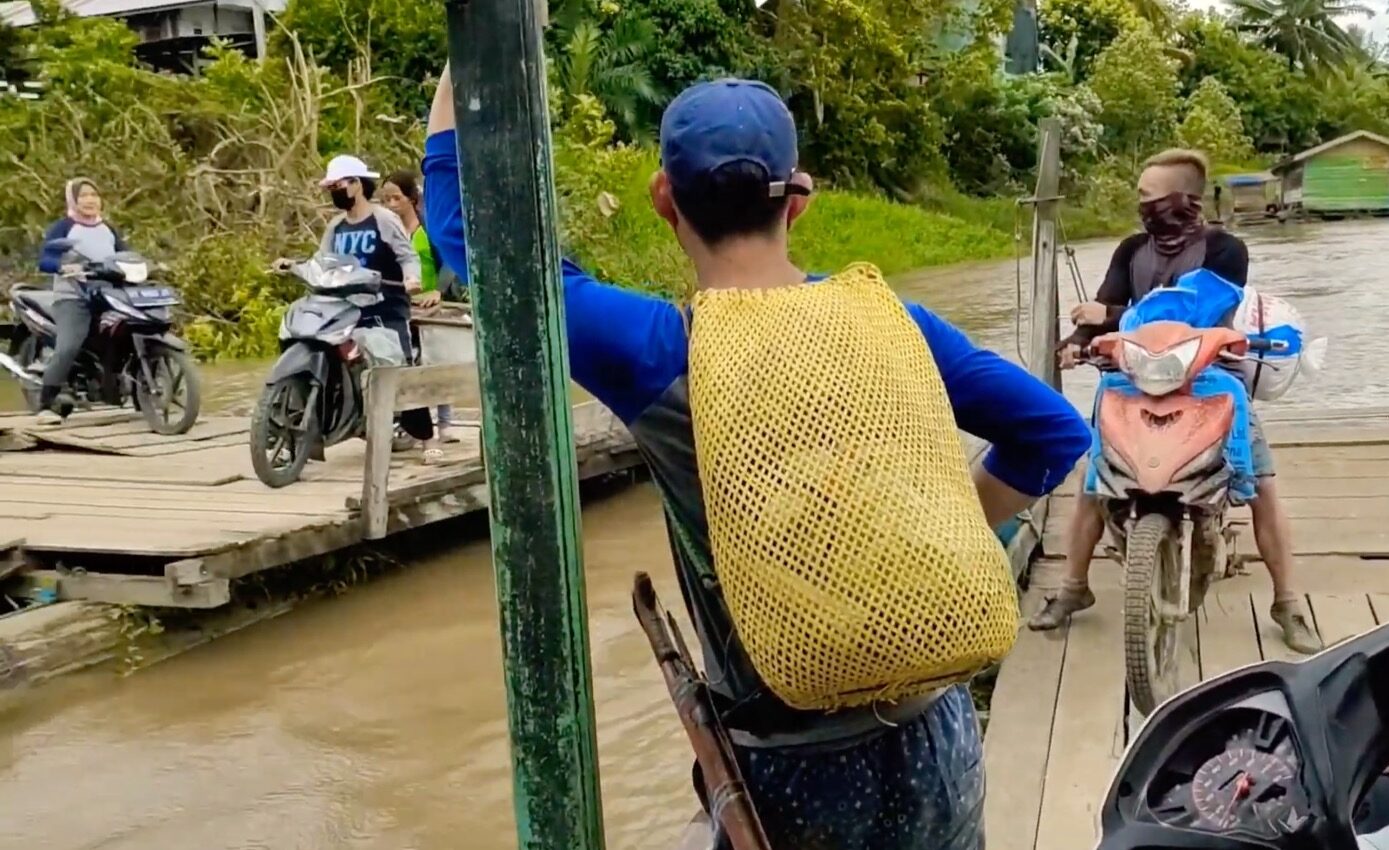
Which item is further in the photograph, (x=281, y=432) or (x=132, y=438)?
(x=132, y=438)

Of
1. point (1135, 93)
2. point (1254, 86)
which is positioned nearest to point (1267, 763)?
point (1135, 93)

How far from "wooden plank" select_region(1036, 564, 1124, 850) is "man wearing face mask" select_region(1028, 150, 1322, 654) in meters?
0.12

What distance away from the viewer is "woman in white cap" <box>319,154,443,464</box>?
638 cm

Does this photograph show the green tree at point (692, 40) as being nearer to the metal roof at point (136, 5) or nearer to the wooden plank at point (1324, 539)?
the metal roof at point (136, 5)

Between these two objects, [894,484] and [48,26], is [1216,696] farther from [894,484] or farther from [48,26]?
[48,26]

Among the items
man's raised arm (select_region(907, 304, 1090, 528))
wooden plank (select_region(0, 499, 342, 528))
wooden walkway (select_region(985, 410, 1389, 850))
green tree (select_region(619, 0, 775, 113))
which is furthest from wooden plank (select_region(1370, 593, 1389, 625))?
green tree (select_region(619, 0, 775, 113))

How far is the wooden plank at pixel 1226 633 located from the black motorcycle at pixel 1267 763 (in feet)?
9.64

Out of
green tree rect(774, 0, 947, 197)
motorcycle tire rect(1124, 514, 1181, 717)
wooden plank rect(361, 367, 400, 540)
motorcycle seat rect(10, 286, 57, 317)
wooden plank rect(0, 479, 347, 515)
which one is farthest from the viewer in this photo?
green tree rect(774, 0, 947, 197)

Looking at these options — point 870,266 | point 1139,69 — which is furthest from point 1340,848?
point 1139,69

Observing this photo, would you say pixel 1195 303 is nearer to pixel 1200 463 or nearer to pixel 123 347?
pixel 1200 463

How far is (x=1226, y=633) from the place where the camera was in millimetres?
4309

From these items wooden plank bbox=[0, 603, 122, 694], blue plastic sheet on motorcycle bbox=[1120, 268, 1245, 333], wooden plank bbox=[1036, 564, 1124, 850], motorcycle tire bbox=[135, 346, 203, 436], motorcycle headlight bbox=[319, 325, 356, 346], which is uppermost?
blue plastic sheet on motorcycle bbox=[1120, 268, 1245, 333]

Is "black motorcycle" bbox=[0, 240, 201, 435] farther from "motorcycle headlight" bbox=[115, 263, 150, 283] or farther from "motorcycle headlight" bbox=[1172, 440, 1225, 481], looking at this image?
"motorcycle headlight" bbox=[1172, 440, 1225, 481]

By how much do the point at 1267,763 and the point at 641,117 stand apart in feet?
66.0
